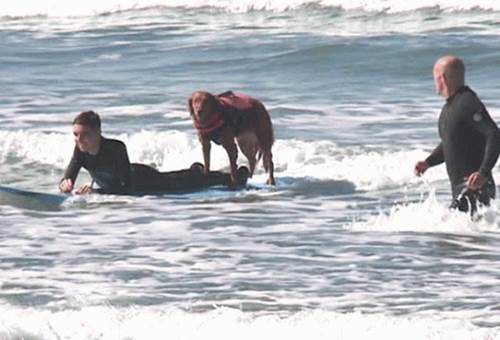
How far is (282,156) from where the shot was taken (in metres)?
17.6

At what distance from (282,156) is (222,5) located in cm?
1830

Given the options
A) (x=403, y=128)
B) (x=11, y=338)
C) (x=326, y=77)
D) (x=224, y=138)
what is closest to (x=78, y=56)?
(x=326, y=77)

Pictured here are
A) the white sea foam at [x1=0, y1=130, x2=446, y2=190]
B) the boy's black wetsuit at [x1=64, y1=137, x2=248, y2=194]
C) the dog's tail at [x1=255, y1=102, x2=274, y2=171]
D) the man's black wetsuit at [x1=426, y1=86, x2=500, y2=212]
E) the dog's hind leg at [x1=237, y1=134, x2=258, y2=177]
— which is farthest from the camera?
the white sea foam at [x1=0, y1=130, x2=446, y2=190]

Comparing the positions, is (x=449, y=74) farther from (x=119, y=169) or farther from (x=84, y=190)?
(x=84, y=190)

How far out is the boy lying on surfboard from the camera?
14312 millimetres

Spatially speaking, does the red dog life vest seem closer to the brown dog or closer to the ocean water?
the brown dog

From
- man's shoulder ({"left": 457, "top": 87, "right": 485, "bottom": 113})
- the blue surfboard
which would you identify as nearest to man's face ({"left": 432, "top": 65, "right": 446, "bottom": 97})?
man's shoulder ({"left": 457, "top": 87, "right": 485, "bottom": 113})

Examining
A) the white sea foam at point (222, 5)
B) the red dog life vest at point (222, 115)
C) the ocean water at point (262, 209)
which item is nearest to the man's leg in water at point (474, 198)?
the ocean water at point (262, 209)

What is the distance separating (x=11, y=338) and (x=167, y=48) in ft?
63.0

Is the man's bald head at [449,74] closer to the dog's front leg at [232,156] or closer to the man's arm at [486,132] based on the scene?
the man's arm at [486,132]

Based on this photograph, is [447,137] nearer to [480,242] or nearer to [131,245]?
[480,242]

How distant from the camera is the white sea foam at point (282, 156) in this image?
1614 centimetres

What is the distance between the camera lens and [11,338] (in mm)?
9719

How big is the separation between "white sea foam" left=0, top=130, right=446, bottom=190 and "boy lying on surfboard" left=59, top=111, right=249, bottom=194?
1161 millimetres
